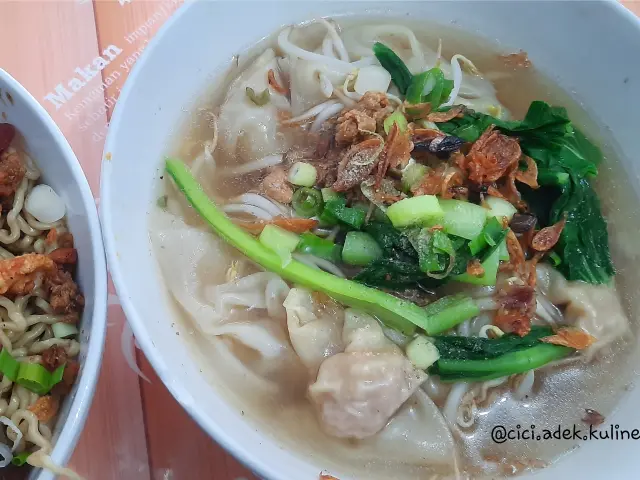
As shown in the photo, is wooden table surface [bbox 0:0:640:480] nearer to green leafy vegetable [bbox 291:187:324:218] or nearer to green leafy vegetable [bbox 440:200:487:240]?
green leafy vegetable [bbox 291:187:324:218]

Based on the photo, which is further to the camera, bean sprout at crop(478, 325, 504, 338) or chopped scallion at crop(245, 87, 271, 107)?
chopped scallion at crop(245, 87, 271, 107)

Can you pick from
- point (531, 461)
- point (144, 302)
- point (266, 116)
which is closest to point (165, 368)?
point (144, 302)

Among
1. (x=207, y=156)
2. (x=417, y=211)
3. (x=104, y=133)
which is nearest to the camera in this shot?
(x=417, y=211)

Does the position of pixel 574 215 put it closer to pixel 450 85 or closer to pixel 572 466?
pixel 450 85

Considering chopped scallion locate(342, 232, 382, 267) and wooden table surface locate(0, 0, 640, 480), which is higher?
chopped scallion locate(342, 232, 382, 267)

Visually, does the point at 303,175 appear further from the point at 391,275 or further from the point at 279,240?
the point at 391,275

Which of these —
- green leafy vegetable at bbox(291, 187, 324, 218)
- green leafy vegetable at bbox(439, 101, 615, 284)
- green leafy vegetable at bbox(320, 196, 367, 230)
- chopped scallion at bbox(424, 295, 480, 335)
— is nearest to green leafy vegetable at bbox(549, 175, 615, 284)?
green leafy vegetable at bbox(439, 101, 615, 284)

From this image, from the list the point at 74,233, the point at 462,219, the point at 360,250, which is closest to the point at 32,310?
the point at 74,233
